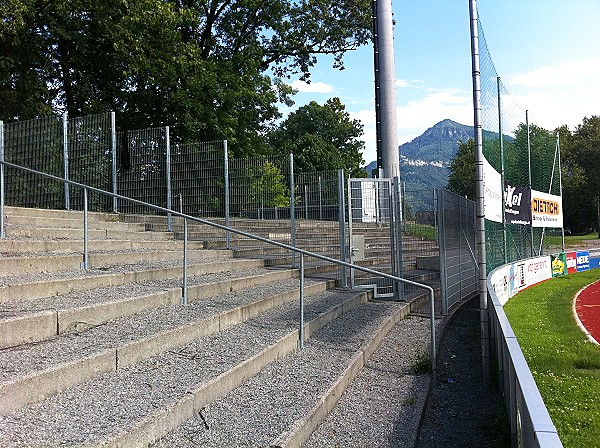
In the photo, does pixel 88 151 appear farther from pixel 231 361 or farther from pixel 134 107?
pixel 134 107

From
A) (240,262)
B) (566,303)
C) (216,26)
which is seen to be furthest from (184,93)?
(566,303)

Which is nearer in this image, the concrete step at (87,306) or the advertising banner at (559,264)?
Answer: the concrete step at (87,306)

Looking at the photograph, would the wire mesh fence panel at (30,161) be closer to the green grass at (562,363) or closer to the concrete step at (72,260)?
the concrete step at (72,260)

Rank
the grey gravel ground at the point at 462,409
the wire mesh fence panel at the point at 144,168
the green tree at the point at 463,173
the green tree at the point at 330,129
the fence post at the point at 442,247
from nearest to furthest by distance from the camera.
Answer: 1. the grey gravel ground at the point at 462,409
2. the fence post at the point at 442,247
3. the wire mesh fence panel at the point at 144,168
4. the green tree at the point at 463,173
5. the green tree at the point at 330,129

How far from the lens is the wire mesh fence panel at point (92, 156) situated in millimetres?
12406

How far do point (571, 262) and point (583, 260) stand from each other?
1809mm

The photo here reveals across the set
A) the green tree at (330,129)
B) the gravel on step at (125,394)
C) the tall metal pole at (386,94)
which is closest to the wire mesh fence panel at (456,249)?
the gravel on step at (125,394)

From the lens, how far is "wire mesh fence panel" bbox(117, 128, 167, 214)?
42.3 feet

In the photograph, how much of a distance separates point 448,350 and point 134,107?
18112 millimetres

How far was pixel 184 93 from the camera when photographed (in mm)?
22000

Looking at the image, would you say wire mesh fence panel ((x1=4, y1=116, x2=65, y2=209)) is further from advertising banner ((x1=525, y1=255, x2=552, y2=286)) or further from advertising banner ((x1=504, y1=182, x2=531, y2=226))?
advertising banner ((x1=525, y1=255, x2=552, y2=286))

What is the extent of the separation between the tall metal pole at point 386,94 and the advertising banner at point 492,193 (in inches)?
516

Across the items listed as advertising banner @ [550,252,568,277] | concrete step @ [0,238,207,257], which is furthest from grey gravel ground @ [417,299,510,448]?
advertising banner @ [550,252,568,277]

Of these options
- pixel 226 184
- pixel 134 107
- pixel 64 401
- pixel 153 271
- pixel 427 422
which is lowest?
pixel 427 422
